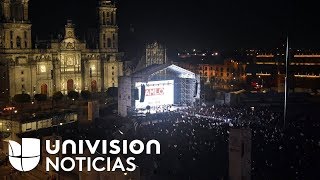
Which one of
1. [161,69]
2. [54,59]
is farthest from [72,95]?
[161,69]

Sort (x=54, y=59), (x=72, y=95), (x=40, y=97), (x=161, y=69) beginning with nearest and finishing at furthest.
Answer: (x=161, y=69), (x=40, y=97), (x=72, y=95), (x=54, y=59)

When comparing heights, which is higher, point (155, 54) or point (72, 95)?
point (155, 54)

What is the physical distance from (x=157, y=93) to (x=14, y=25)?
57.6ft

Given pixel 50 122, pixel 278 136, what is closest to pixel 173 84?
pixel 50 122

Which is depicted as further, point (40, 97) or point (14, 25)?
point (40, 97)

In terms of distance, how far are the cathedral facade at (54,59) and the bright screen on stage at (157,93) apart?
1368 centimetres

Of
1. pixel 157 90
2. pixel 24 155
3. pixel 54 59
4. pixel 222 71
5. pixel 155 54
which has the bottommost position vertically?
pixel 24 155

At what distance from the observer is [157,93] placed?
45031 millimetres

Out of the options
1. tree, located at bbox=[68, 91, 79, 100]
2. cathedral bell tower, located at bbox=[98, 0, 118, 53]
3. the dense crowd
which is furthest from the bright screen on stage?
cathedral bell tower, located at bbox=[98, 0, 118, 53]

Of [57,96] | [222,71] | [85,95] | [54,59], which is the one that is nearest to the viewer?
[57,96]

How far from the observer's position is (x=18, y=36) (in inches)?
1893

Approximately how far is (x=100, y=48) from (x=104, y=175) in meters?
41.3

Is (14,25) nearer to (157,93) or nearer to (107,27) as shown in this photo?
(107,27)

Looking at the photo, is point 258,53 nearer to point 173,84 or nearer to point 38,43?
point 173,84
